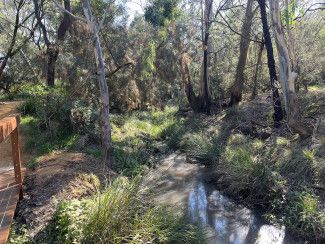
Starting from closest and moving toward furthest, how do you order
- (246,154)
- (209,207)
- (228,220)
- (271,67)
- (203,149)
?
(228,220) → (209,207) → (246,154) → (203,149) → (271,67)

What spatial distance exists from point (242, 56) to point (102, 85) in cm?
909

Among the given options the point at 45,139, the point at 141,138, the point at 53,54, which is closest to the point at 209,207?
the point at 45,139

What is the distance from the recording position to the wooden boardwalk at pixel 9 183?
4.35m

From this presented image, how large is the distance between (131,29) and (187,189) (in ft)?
38.6

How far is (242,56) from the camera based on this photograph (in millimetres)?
17078

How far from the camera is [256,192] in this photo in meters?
8.41

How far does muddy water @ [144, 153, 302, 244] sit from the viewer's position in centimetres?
693

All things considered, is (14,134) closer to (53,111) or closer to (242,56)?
(53,111)

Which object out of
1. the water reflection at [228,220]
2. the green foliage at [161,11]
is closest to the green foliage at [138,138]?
the water reflection at [228,220]

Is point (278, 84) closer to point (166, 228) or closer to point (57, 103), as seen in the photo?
point (57, 103)

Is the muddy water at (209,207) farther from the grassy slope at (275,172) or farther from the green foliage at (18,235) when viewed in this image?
the green foliage at (18,235)

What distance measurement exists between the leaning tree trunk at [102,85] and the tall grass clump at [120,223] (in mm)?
4078

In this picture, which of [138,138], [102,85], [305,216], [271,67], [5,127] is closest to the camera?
[5,127]

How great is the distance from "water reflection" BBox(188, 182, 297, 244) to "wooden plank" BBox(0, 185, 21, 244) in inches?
133
